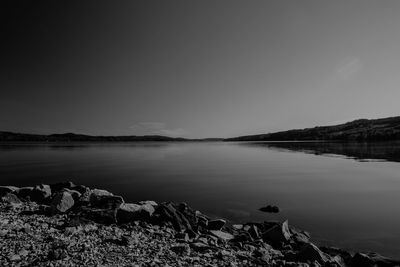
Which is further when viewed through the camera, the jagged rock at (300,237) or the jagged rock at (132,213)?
the jagged rock at (132,213)

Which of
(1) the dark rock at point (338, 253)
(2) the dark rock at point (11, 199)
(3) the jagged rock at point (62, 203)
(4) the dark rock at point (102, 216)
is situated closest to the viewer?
(1) the dark rock at point (338, 253)

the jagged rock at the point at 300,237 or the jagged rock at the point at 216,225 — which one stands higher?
the jagged rock at the point at 216,225

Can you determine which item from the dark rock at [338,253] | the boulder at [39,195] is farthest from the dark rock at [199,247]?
the boulder at [39,195]

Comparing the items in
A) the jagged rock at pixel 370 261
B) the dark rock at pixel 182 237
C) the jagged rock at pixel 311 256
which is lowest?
the jagged rock at pixel 370 261

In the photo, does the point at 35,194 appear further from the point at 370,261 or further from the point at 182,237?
the point at 370,261

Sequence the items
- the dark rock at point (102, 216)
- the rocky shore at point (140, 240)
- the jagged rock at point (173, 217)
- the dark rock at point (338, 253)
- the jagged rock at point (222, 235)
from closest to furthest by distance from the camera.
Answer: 1. the rocky shore at point (140, 240)
2. the dark rock at point (338, 253)
3. the jagged rock at point (222, 235)
4. the dark rock at point (102, 216)
5. the jagged rock at point (173, 217)

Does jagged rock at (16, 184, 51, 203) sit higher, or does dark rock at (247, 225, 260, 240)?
→ jagged rock at (16, 184, 51, 203)

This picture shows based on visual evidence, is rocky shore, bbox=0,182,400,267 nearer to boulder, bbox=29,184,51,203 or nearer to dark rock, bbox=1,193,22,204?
dark rock, bbox=1,193,22,204

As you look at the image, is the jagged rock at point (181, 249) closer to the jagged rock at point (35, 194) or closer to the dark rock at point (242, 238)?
the dark rock at point (242, 238)

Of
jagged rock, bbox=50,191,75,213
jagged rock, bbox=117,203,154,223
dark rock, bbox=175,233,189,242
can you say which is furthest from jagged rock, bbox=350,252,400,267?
jagged rock, bbox=50,191,75,213

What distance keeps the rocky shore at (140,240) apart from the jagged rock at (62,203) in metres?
0.02

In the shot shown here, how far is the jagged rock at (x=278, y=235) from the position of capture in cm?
1290

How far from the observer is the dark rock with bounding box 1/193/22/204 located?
1757 centimetres

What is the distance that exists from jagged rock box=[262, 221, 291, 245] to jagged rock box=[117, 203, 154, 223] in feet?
21.9
